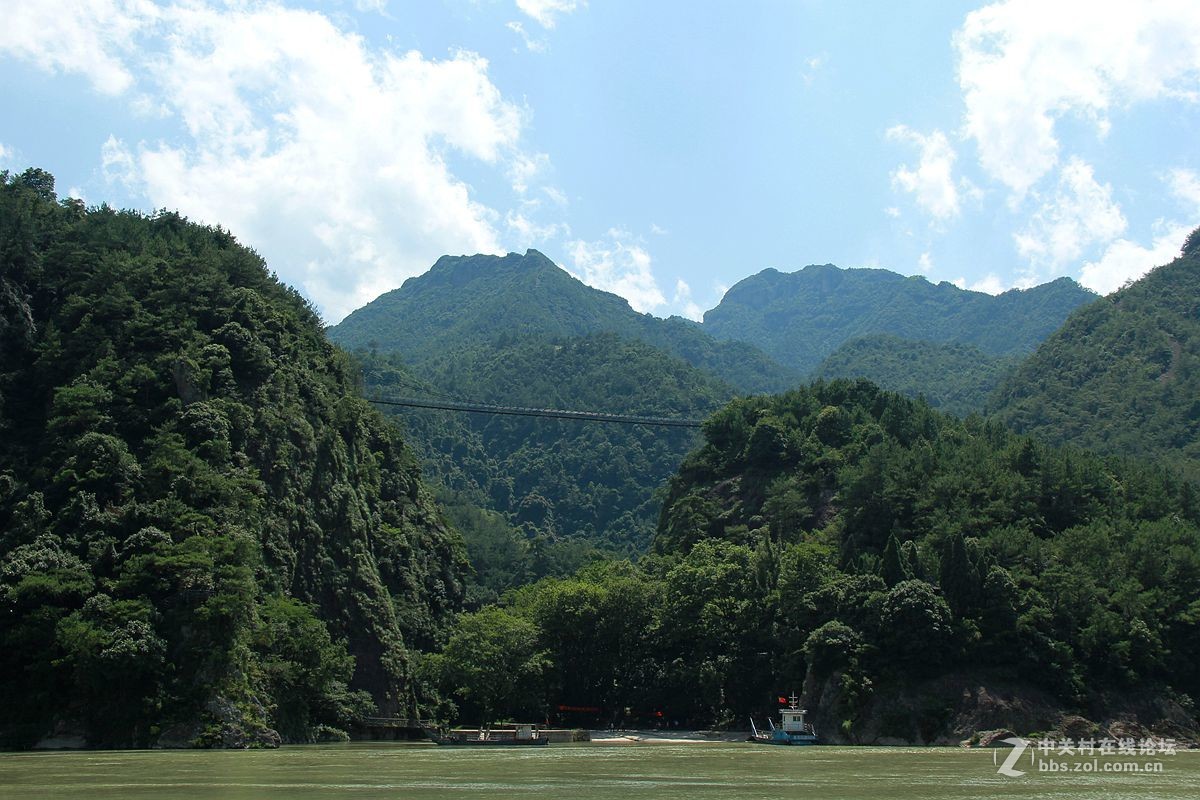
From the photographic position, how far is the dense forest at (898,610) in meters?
62.6

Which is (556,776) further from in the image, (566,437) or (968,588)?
(566,437)

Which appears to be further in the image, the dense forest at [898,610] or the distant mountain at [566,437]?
the distant mountain at [566,437]

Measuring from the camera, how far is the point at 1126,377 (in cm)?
11912

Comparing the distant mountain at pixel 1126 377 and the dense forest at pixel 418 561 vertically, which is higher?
the distant mountain at pixel 1126 377

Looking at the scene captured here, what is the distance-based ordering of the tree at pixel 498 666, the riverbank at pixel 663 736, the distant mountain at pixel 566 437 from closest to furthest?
the riverbank at pixel 663 736 → the tree at pixel 498 666 → the distant mountain at pixel 566 437

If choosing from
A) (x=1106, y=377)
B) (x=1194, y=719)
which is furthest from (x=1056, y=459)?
(x=1106, y=377)

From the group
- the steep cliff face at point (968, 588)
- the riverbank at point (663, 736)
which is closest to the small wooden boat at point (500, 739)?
the riverbank at point (663, 736)

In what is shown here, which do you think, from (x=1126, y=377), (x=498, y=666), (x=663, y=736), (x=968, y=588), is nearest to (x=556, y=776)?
(x=663, y=736)

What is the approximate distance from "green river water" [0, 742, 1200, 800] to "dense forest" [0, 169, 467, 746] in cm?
559

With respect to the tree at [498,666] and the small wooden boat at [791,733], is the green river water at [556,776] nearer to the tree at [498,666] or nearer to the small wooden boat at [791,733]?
the small wooden boat at [791,733]

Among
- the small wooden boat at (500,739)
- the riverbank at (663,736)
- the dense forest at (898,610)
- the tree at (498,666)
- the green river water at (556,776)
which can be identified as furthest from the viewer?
the tree at (498,666)

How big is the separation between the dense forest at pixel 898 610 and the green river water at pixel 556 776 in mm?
15079

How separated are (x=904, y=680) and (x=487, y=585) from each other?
64746 millimetres

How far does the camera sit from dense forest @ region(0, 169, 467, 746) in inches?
2035
